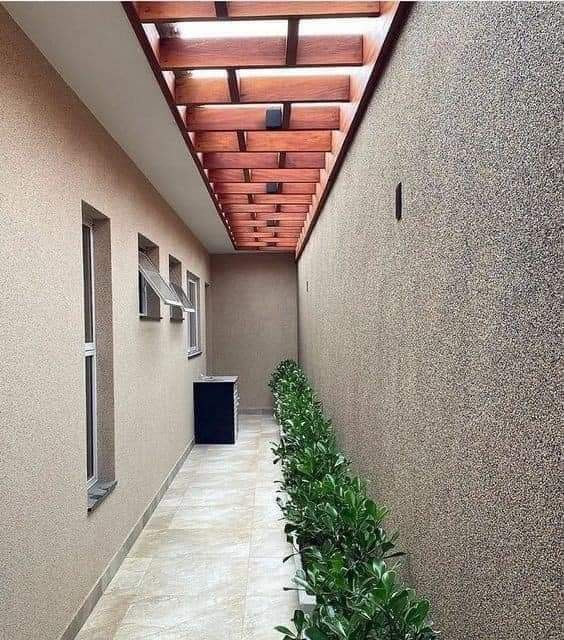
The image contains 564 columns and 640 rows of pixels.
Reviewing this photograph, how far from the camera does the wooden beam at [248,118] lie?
136 inches

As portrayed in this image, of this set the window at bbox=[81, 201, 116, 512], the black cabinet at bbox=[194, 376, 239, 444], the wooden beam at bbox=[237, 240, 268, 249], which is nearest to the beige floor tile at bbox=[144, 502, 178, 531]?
the window at bbox=[81, 201, 116, 512]

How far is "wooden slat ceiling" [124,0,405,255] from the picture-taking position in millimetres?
2193

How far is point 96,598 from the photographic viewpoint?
10.7ft

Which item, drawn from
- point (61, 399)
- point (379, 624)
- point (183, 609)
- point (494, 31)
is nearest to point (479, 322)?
point (494, 31)

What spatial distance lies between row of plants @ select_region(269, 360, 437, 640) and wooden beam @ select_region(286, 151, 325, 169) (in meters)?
2.06

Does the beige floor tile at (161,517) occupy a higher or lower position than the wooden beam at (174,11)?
lower

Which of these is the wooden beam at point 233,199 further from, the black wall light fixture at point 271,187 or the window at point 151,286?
the window at point 151,286

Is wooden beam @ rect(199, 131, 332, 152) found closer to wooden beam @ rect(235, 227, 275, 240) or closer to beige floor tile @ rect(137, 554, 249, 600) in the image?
beige floor tile @ rect(137, 554, 249, 600)

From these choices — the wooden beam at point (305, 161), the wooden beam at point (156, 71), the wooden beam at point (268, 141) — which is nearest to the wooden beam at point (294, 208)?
the wooden beam at point (305, 161)

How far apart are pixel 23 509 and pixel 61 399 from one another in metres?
0.60

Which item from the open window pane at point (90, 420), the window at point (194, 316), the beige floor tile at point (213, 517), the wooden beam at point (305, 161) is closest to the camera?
the open window pane at point (90, 420)

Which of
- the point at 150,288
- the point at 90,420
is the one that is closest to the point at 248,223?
the point at 150,288

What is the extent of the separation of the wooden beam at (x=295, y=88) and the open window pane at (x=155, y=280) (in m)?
2.20

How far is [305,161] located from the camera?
4363 millimetres
